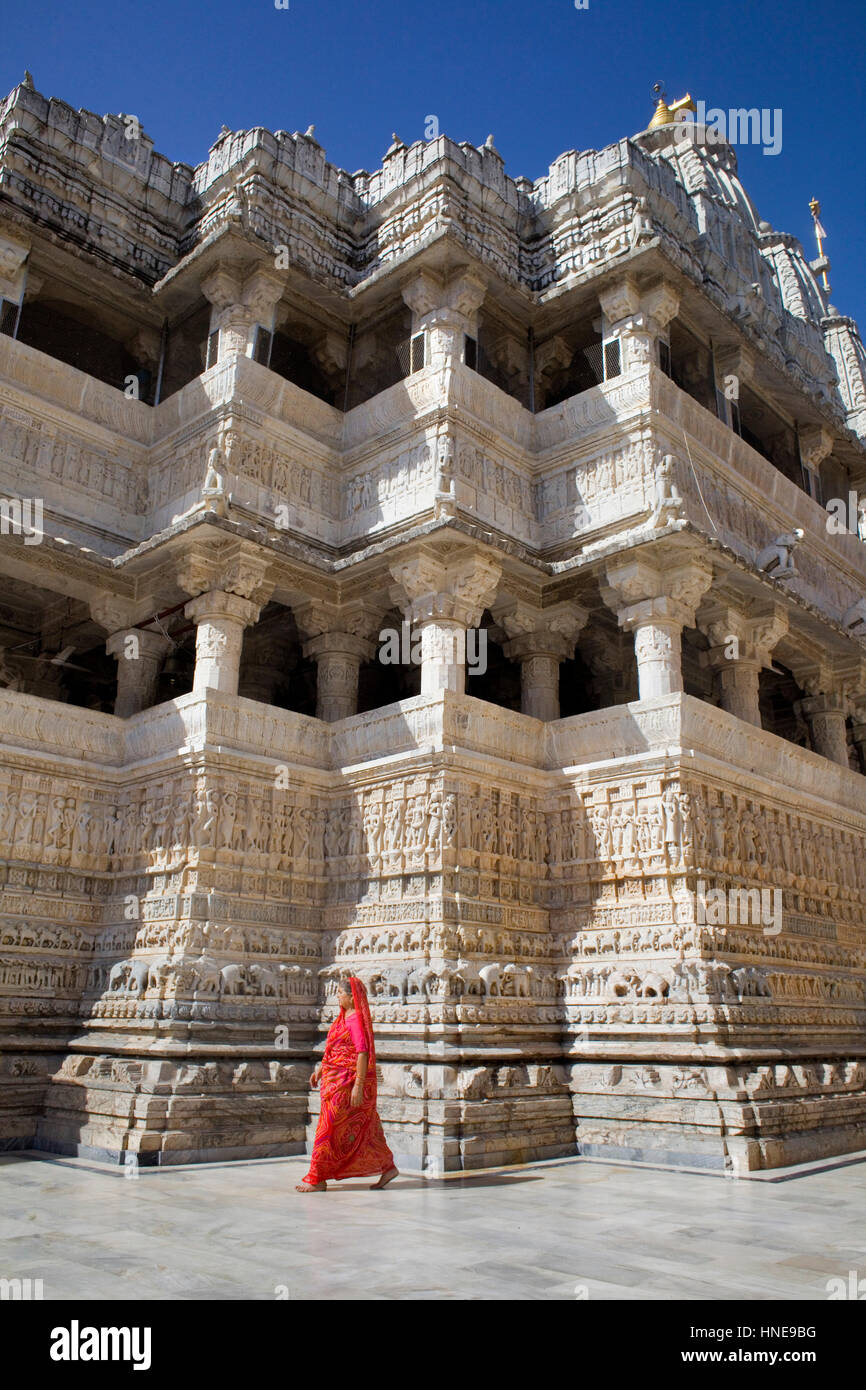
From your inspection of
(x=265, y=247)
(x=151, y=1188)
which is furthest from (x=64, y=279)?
(x=151, y=1188)

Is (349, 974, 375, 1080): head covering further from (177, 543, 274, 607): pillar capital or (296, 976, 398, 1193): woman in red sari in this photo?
(177, 543, 274, 607): pillar capital

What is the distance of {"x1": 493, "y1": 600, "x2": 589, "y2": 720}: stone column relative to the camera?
14.0 meters

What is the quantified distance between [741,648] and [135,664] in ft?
27.8

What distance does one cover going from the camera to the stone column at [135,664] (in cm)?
1373

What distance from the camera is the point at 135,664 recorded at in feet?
45.4

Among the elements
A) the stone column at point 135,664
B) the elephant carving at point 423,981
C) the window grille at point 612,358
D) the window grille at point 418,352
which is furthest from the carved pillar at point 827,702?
the stone column at point 135,664

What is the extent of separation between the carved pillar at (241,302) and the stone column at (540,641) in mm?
5387

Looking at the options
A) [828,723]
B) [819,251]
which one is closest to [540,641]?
[828,723]

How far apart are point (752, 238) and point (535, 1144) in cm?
1786

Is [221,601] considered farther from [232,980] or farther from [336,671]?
[232,980]

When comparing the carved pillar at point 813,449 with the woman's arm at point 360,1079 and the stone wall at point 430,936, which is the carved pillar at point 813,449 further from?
the woman's arm at point 360,1079

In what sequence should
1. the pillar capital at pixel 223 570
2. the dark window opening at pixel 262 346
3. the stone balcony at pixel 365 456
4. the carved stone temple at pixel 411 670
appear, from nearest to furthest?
the carved stone temple at pixel 411 670 → the pillar capital at pixel 223 570 → the stone balcony at pixel 365 456 → the dark window opening at pixel 262 346

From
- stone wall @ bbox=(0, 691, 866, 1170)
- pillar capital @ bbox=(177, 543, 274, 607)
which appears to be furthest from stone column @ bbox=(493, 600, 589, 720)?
pillar capital @ bbox=(177, 543, 274, 607)
